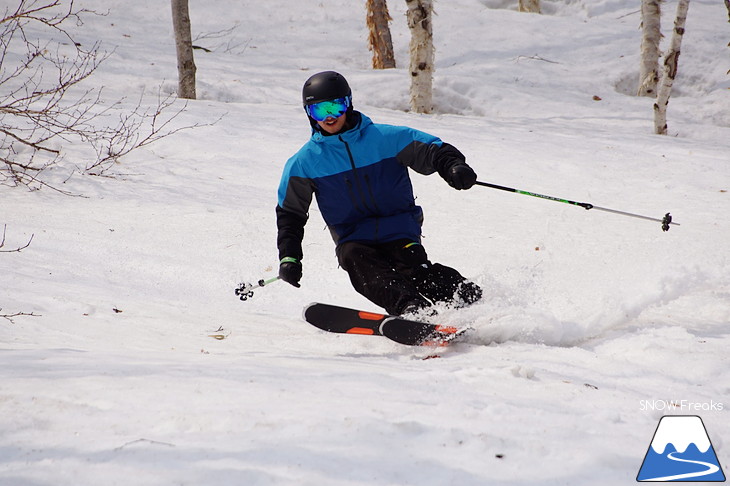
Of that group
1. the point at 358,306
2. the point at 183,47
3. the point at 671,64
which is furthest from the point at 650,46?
the point at 358,306

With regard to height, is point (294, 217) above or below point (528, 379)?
above

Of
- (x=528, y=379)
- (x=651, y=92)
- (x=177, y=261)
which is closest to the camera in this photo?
(x=528, y=379)

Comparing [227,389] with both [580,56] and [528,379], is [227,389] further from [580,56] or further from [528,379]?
[580,56]

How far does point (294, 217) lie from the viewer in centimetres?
432

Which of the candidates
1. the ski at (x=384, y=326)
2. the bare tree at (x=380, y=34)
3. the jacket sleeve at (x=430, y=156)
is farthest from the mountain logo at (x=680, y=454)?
the bare tree at (x=380, y=34)

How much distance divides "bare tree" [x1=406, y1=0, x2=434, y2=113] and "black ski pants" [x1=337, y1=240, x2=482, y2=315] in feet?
26.3

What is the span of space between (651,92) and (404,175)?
1224cm

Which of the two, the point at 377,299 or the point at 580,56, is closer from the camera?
the point at 377,299

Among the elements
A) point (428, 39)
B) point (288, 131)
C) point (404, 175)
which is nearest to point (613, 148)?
point (428, 39)

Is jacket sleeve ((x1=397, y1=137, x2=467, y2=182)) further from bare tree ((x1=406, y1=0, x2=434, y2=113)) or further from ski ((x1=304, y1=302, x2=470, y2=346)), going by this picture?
bare tree ((x1=406, y1=0, x2=434, y2=113))

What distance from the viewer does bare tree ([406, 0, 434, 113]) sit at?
11.2 metres

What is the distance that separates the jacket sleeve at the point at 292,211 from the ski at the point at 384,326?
0.55 metres

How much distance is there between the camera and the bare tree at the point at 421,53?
11.2 metres

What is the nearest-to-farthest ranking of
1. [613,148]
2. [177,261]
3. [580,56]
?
[177,261]
[613,148]
[580,56]
